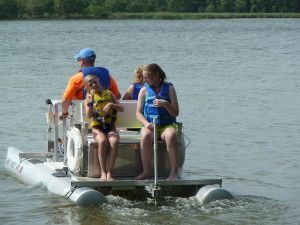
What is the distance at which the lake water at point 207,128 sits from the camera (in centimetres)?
812

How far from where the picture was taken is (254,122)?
48.6 ft

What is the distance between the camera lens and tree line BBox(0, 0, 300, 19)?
92.2 meters

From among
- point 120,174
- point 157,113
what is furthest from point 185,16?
point 157,113

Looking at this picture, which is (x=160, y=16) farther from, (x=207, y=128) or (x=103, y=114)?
(x=103, y=114)

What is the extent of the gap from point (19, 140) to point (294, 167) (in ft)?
15.5

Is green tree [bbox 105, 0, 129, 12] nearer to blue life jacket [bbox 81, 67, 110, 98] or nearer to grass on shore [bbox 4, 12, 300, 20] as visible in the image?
grass on shore [bbox 4, 12, 300, 20]

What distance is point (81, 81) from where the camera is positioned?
8.85 metres

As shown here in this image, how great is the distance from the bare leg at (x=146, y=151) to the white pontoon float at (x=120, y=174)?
11cm

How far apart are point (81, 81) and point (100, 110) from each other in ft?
2.26

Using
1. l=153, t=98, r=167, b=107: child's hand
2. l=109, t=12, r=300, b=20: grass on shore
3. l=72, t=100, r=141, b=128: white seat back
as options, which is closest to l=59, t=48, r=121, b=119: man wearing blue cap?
l=72, t=100, r=141, b=128: white seat back

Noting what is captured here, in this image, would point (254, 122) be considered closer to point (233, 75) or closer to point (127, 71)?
point (233, 75)

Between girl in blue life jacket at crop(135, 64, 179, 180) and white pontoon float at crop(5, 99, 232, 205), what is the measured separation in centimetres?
14

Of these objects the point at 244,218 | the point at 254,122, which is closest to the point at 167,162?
the point at 244,218

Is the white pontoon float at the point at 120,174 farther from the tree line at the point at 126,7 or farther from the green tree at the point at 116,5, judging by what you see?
the green tree at the point at 116,5
